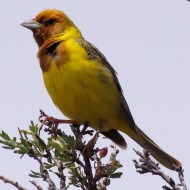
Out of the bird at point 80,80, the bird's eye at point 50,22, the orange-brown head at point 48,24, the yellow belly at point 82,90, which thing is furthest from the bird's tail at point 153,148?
the bird's eye at point 50,22

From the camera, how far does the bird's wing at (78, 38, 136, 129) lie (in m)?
5.77

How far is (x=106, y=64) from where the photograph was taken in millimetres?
6016

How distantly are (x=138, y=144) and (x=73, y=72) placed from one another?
1847 mm

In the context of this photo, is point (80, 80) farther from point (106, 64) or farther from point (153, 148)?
point (153, 148)

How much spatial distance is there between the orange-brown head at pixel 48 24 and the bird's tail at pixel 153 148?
175 cm

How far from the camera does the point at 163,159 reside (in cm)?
626

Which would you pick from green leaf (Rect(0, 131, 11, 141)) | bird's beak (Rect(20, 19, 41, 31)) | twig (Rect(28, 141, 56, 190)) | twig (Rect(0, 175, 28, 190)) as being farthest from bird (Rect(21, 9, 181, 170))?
twig (Rect(0, 175, 28, 190))

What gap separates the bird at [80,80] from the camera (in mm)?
5219

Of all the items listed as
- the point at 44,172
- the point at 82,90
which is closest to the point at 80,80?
the point at 82,90

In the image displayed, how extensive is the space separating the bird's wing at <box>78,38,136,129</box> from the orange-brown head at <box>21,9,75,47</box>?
449 mm

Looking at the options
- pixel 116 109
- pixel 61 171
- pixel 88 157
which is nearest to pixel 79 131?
pixel 88 157

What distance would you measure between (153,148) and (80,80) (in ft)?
6.14

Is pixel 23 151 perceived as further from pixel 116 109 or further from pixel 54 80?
pixel 116 109

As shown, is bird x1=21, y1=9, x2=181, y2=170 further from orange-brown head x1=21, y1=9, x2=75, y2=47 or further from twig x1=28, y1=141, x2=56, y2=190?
twig x1=28, y1=141, x2=56, y2=190
